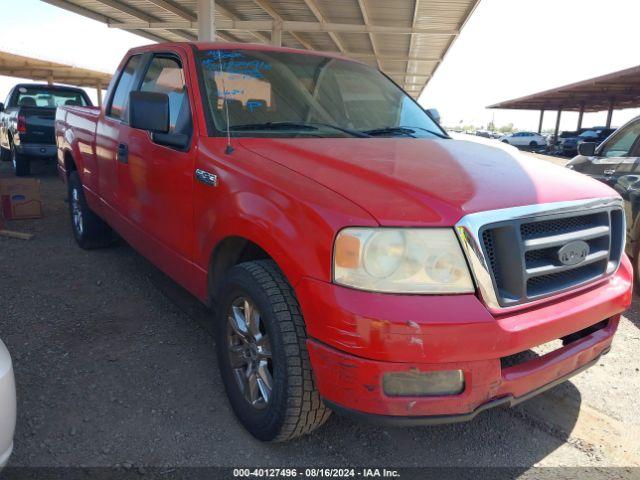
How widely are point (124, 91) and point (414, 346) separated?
11.2 ft

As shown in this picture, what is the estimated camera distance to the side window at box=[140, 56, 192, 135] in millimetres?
3024

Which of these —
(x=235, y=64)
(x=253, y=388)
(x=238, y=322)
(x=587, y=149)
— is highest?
(x=235, y=64)

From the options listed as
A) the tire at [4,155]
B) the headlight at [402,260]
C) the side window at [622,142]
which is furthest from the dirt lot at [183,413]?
the tire at [4,155]

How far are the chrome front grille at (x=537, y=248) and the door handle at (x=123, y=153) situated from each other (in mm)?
2671

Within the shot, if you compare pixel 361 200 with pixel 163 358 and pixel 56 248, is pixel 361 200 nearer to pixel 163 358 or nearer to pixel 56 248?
pixel 163 358

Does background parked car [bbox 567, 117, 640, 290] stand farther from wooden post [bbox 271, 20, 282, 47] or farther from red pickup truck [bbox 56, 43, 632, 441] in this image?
wooden post [bbox 271, 20, 282, 47]

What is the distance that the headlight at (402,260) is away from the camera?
74.2 inches

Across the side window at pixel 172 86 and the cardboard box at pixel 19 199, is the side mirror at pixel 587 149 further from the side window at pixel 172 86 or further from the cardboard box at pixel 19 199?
the cardboard box at pixel 19 199

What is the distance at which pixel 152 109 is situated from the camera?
2834mm

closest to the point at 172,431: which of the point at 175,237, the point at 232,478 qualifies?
the point at 232,478

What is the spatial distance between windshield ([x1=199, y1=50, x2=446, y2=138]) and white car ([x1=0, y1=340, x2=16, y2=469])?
5.14 feet

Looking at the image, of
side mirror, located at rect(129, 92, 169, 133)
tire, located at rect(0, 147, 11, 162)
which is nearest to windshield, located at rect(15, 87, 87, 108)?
tire, located at rect(0, 147, 11, 162)

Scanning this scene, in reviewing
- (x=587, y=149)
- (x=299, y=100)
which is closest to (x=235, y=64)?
(x=299, y=100)

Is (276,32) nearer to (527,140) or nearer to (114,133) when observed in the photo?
(114,133)
